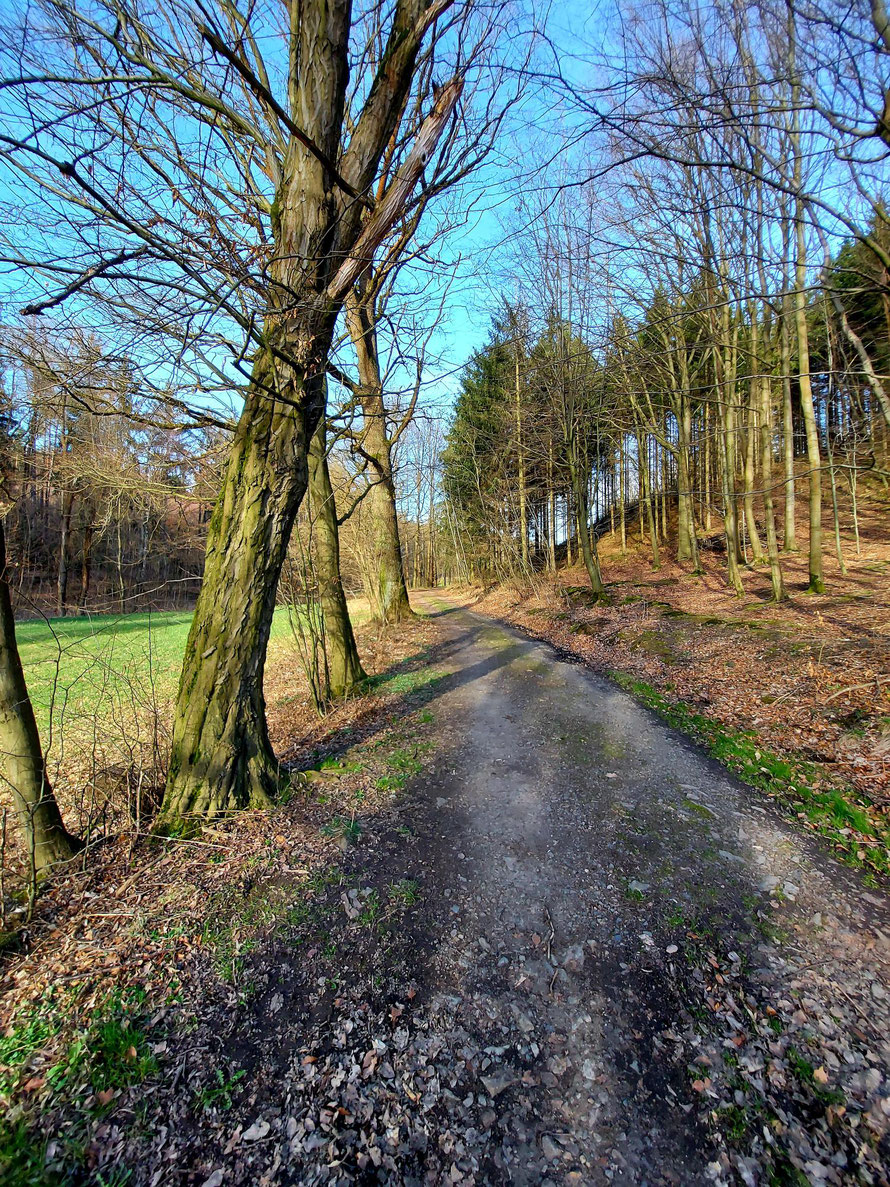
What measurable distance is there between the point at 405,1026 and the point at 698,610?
481 inches

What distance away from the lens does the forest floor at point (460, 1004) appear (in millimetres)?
1777

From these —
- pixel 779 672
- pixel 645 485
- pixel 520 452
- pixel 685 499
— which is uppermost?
pixel 520 452

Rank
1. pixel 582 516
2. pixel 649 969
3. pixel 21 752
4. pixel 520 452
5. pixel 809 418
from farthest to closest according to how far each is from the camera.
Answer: pixel 520 452, pixel 582 516, pixel 809 418, pixel 21 752, pixel 649 969

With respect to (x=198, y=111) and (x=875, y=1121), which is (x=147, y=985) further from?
(x=198, y=111)

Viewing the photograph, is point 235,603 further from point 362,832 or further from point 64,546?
point 64,546

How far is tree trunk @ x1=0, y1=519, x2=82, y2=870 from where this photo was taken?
2822 millimetres

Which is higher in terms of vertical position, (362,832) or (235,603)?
(235,603)

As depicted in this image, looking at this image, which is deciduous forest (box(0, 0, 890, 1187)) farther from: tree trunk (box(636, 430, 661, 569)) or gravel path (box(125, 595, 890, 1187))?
tree trunk (box(636, 430, 661, 569))

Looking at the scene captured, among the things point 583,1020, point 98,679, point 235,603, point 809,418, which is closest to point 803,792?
point 583,1020

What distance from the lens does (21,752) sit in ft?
9.45

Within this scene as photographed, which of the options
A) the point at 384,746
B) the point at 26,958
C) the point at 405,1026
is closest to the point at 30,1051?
the point at 26,958

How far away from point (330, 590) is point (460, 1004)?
234 inches

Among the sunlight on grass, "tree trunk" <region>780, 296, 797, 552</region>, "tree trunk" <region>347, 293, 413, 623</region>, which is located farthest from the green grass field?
"tree trunk" <region>780, 296, 797, 552</region>

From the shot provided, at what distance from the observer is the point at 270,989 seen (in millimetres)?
2445
